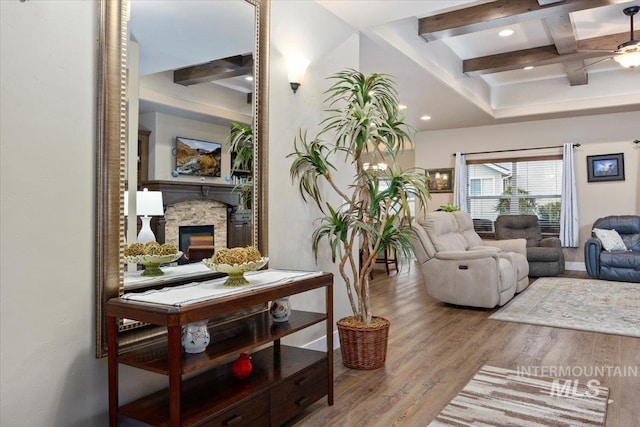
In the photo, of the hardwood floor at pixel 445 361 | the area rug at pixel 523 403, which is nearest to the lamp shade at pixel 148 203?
the hardwood floor at pixel 445 361

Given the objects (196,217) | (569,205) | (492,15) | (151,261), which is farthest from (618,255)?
(151,261)

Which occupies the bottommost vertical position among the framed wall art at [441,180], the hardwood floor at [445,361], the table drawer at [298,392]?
the hardwood floor at [445,361]

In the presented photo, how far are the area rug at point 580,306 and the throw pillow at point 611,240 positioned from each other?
0.57m

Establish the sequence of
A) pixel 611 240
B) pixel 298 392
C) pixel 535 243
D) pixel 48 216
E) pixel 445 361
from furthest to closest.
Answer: pixel 535 243 → pixel 611 240 → pixel 445 361 → pixel 298 392 → pixel 48 216

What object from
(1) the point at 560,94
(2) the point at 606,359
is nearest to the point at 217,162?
(2) the point at 606,359

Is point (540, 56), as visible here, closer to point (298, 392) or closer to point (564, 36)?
point (564, 36)

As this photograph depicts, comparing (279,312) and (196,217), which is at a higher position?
(196,217)

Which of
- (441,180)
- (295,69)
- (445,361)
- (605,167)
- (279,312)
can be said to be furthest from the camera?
(441,180)

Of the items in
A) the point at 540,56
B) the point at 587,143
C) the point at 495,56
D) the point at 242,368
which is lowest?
the point at 242,368

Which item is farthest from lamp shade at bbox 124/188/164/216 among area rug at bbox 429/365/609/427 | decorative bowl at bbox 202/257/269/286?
area rug at bbox 429/365/609/427

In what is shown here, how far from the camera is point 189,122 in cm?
227

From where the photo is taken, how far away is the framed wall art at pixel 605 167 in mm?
7207

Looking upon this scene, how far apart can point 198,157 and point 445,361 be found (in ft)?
7.20

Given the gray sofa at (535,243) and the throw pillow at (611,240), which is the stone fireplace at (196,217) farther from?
the throw pillow at (611,240)
